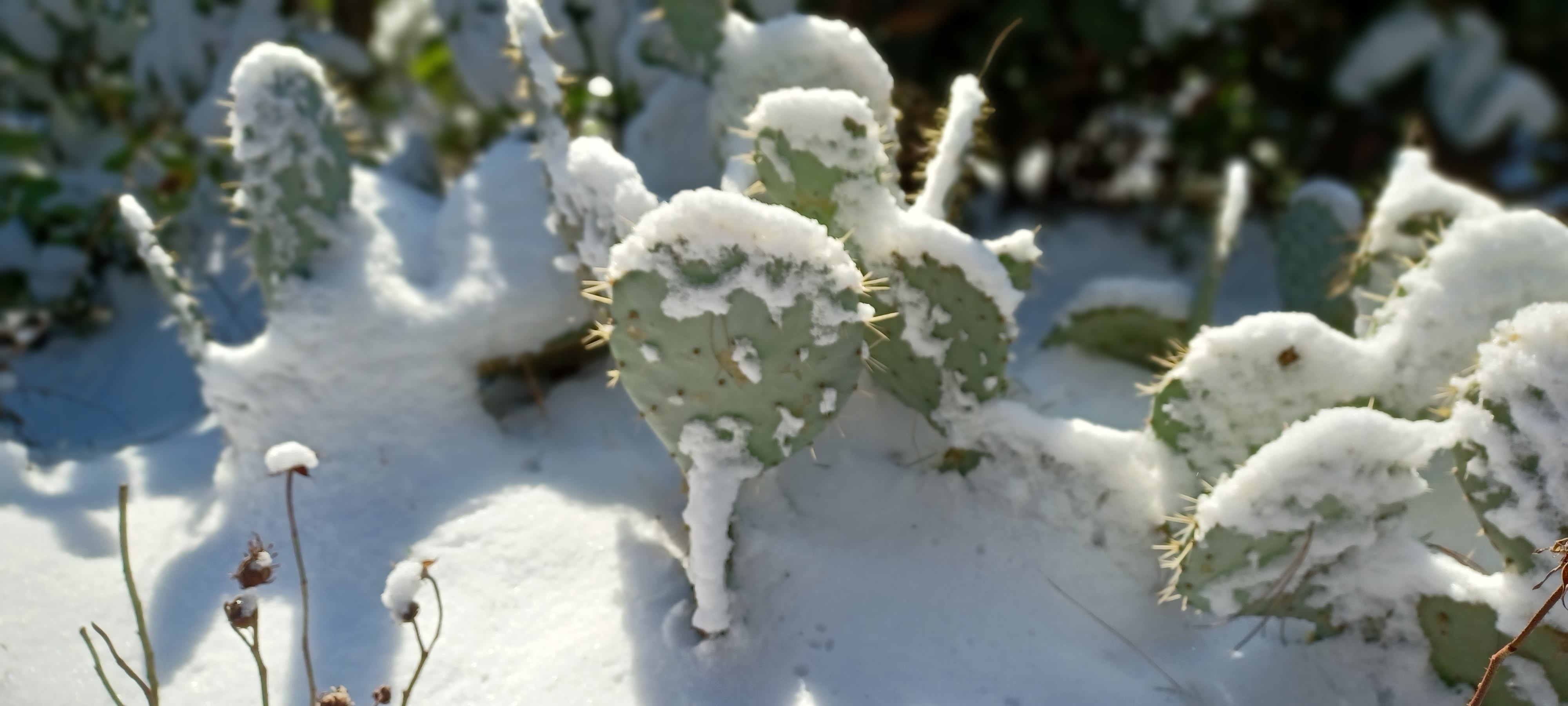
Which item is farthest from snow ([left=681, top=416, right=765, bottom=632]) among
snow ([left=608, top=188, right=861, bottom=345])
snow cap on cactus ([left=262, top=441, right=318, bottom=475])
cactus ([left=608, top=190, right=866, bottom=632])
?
snow cap on cactus ([left=262, top=441, right=318, bottom=475])

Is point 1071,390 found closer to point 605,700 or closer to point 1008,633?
point 1008,633

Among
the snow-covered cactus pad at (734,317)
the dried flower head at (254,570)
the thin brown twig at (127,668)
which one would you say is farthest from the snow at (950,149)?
the thin brown twig at (127,668)

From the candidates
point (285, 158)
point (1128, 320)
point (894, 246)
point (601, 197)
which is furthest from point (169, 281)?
point (1128, 320)

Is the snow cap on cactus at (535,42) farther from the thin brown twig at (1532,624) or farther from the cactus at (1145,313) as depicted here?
the thin brown twig at (1532,624)

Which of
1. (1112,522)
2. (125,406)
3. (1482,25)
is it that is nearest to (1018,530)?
(1112,522)

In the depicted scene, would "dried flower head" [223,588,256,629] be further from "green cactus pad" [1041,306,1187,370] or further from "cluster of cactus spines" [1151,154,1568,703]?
"green cactus pad" [1041,306,1187,370]
